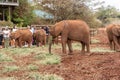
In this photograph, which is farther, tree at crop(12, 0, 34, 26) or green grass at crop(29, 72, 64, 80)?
tree at crop(12, 0, 34, 26)

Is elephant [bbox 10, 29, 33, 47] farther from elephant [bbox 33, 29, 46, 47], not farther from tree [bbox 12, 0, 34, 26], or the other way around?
tree [bbox 12, 0, 34, 26]

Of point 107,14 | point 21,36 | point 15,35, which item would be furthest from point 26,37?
point 107,14

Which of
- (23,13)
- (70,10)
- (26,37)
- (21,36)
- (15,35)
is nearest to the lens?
(15,35)

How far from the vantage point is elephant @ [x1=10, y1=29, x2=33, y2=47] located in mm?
26016

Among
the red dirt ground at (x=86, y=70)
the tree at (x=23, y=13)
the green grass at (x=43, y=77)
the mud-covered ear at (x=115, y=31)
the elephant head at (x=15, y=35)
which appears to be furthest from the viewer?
the tree at (x=23, y=13)

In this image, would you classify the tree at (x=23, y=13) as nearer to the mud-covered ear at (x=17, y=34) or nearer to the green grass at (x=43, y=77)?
the mud-covered ear at (x=17, y=34)

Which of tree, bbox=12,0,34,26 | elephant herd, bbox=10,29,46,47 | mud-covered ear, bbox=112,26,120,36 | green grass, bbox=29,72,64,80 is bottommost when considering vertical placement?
green grass, bbox=29,72,64,80

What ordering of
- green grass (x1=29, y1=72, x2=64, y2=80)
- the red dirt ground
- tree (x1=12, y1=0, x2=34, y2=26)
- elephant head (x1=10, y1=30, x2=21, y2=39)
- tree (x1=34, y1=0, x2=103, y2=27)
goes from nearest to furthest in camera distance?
green grass (x1=29, y1=72, x2=64, y2=80)
the red dirt ground
elephant head (x1=10, y1=30, x2=21, y2=39)
tree (x1=34, y1=0, x2=103, y2=27)
tree (x1=12, y1=0, x2=34, y2=26)

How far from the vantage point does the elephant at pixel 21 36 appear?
85.4 feet

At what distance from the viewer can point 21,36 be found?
26.5m

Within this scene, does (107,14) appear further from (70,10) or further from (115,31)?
(115,31)

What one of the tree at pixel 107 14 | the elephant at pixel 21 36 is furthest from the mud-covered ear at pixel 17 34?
the tree at pixel 107 14

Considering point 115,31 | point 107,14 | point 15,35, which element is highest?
point 107,14

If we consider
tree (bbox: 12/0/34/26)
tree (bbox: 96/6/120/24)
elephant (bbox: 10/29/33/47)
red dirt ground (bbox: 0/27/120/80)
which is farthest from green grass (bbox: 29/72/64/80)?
tree (bbox: 96/6/120/24)
